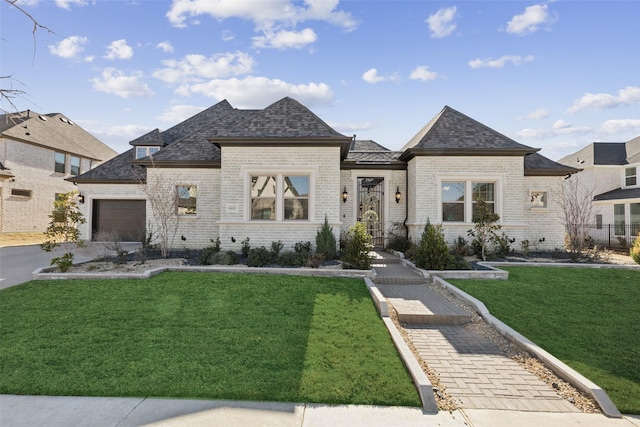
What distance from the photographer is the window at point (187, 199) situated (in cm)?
1262

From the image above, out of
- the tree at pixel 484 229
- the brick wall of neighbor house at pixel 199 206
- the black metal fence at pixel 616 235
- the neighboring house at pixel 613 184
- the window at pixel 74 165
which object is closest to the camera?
the tree at pixel 484 229

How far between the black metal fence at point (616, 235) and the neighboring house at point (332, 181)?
277 inches

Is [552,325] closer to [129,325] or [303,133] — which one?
[129,325]

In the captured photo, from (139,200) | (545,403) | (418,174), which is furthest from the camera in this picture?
(139,200)

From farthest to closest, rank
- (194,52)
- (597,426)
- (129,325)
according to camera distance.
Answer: (194,52) < (129,325) < (597,426)

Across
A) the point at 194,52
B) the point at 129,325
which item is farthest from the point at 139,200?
the point at 129,325

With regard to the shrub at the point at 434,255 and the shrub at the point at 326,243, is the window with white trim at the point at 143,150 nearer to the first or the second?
the shrub at the point at 326,243

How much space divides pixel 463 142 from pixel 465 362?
9946 millimetres

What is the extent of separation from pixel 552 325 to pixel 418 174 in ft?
24.2

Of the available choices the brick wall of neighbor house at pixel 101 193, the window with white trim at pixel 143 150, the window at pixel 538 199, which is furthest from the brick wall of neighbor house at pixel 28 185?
the window at pixel 538 199

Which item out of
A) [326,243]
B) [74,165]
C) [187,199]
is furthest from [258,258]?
[74,165]

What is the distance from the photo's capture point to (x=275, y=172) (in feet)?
36.0

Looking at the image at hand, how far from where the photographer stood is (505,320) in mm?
6023

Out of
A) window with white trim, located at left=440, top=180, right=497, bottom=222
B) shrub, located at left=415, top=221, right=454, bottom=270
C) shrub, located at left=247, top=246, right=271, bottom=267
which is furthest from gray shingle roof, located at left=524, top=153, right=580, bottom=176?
shrub, located at left=247, top=246, right=271, bottom=267
